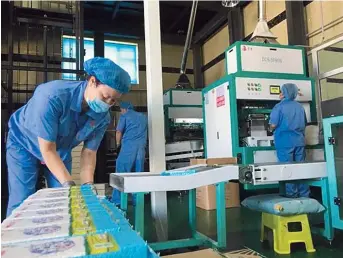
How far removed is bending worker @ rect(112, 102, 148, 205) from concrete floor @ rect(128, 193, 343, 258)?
1.61 feet

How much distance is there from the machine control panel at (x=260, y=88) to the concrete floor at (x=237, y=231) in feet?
4.17

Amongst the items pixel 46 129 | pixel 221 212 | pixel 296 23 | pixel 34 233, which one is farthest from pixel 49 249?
pixel 296 23

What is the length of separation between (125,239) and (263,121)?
118 inches

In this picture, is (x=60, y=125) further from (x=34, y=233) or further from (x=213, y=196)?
(x=213, y=196)

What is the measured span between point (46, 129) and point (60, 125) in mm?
158

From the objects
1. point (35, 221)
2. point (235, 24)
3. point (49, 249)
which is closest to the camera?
point (49, 249)

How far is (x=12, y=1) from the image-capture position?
3736 mm

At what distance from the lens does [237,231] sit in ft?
7.55

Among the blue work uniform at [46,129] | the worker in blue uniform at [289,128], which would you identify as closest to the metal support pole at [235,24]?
the worker in blue uniform at [289,128]

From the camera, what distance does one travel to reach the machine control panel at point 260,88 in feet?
10.0

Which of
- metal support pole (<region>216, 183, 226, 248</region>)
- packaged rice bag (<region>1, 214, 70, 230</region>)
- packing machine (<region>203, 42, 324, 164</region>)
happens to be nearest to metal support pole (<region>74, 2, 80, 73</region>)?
packing machine (<region>203, 42, 324, 164</region>)

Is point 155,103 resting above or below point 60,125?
above

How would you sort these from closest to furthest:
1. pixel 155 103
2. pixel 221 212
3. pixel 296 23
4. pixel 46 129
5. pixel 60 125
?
pixel 46 129
pixel 60 125
pixel 221 212
pixel 155 103
pixel 296 23

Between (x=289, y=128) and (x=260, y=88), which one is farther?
(x=260, y=88)
